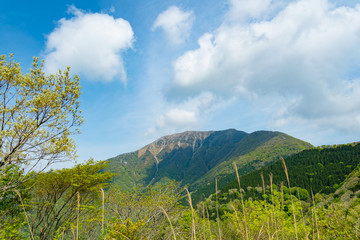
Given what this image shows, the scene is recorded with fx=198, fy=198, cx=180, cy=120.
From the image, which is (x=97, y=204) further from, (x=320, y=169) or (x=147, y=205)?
(x=320, y=169)

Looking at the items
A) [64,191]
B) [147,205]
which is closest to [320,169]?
[147,205]

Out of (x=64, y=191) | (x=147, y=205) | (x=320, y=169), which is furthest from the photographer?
(x=320, y=169)

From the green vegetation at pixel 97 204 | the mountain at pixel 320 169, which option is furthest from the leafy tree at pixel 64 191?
the mountain at pixel 320 169

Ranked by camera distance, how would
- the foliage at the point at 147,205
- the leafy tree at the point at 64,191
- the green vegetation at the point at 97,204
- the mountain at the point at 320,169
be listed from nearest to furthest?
the green vegetation at the point at 97,204 → the leafy tree at the point at 64,191 → the foliage at the point at 147,205 → the mountain at the point at 320,169

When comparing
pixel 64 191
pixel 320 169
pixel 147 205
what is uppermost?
pixel 64 191

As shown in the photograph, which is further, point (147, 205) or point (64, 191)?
point (64, 191)

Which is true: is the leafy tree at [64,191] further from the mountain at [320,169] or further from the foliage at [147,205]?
the mountain at [320,169]

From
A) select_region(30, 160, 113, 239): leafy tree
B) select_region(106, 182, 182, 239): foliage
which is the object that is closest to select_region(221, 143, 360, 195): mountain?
select_region(106, 182, 182, 239): foliage

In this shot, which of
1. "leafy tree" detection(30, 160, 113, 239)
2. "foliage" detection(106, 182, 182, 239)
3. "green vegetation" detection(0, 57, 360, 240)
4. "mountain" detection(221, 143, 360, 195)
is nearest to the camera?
"green vegetation" detection(0, 57, 360, 240)

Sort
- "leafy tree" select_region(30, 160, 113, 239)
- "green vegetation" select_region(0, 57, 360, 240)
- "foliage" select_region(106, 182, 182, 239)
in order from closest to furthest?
"green vegetation" select_region(0, 57, 360, 240) < "leafy tree" select_region(30, 160, 113, 239) < "foliage" select_region(106, 182, 182, 239)

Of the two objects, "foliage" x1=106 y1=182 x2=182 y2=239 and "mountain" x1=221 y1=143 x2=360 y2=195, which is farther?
"mountain" x1=221 y1=143 x2=360 y2=195

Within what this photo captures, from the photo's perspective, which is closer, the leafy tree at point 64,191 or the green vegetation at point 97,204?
the green vegetation at point 97,204

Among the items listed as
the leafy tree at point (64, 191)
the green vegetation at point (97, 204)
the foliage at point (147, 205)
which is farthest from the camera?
the foliage at point (147, 205)

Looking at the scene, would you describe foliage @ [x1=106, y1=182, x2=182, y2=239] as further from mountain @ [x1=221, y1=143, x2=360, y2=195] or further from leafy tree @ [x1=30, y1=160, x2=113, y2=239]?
mountain @ [x1=221, y1=143, x2=360, y2=195]
